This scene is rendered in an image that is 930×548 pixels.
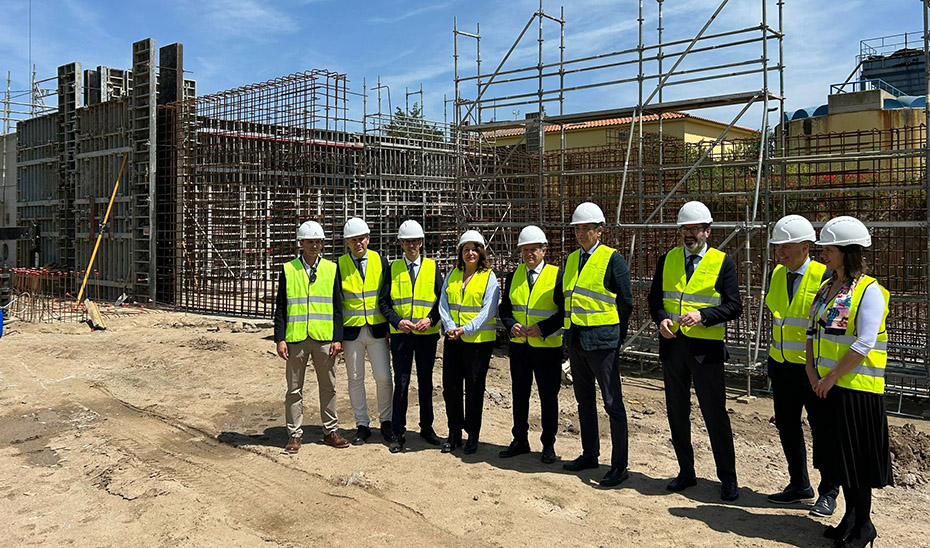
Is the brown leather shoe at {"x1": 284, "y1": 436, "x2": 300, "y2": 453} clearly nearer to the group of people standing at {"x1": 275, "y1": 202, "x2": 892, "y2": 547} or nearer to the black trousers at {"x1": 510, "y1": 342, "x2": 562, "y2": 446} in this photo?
the group of people standing at {"x1": 275, "y1": 202, "x2": 892, "y2": 547}

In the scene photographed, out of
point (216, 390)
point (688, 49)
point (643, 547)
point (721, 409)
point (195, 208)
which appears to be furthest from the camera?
point (195, 208)

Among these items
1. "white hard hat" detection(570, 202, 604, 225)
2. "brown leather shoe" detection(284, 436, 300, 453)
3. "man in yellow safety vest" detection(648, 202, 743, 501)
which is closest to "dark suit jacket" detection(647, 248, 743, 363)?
"man in yellow safety vest" detection(648, 202, 743, 501)

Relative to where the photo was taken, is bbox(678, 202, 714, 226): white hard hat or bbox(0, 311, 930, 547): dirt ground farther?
bbox(678, 202, 714, 226): white hard hat

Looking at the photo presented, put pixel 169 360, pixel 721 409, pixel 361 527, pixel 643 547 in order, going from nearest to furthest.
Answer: pixel 643 547
pixel 361 527
pixel 721 409
pixel 169 360

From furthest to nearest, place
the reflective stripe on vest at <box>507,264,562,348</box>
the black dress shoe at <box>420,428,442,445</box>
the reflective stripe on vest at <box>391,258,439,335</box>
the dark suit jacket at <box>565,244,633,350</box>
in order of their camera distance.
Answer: the black dress shoe at <box>420,428,442,445</box> < the reflective stripe on vest at <box>391,258,439,335</box> < the reflective stripe on vest at <box>507,264,562,348</box> < the dark suit jacket at <box>565,244,633,350</box>

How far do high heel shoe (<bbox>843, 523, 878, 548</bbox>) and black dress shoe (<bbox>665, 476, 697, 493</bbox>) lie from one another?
139 centimetres

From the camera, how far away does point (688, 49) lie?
1045cm

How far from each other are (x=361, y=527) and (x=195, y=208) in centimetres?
1398

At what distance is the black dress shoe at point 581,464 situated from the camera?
6191 mm

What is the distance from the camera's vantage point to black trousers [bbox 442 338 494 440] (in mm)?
6551

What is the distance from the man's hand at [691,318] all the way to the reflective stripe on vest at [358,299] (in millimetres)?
2783

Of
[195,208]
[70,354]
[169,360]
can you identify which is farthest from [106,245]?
[169,360]

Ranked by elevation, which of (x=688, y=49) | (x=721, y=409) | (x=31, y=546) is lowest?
(x=31, y=546)

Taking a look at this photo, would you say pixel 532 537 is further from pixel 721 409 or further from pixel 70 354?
pixel 70 354
